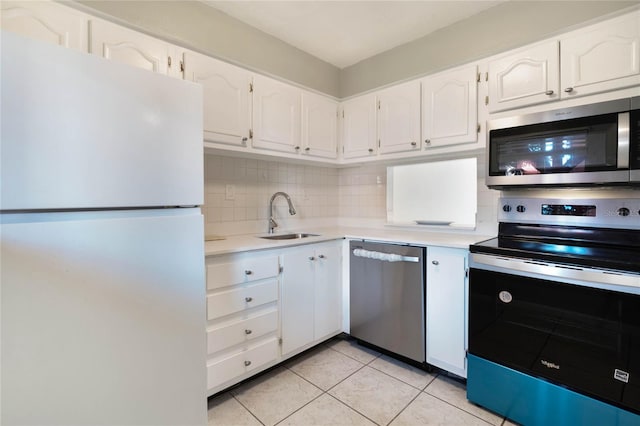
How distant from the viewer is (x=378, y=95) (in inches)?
93.0

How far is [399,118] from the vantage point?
2.23 m

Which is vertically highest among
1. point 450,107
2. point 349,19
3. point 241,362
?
point 349,19

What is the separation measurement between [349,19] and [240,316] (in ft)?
6.58

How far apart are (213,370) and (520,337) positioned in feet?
5.03

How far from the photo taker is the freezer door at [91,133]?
72 centimetres

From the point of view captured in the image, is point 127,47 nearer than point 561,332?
No

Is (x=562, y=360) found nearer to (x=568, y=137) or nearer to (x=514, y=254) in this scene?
(x=514, y=254)

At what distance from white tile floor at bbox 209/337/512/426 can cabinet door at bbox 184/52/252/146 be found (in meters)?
1.50

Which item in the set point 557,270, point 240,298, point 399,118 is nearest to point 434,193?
point 399,118

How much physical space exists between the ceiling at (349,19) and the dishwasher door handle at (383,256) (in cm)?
156

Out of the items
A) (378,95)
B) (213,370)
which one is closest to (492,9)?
(378,95)

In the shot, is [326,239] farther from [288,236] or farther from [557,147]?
[557,147]

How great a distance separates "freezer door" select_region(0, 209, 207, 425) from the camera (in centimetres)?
73

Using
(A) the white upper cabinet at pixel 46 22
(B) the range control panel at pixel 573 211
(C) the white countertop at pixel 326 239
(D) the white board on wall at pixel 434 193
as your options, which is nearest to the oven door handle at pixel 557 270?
(C) the white countertop at pixel 326 239
